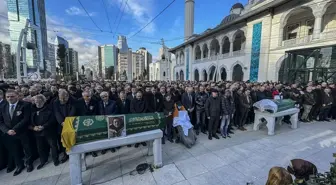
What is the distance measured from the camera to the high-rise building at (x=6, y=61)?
39.6 m

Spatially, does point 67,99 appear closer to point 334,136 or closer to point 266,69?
point 334,136

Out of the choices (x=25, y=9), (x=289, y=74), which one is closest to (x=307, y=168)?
(x=289, y=74)

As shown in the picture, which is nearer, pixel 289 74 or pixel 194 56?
pixel 289 74

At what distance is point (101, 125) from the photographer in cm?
285

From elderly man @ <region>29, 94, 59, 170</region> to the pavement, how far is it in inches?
11.8

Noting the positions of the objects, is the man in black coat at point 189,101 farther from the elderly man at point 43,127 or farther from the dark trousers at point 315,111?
the dark trousers at point 315,111

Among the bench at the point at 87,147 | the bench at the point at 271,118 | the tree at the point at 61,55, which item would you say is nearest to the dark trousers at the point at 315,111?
the bench at the point at 271,118

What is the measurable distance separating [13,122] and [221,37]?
27535mm

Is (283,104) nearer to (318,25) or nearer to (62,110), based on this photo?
(62,110)

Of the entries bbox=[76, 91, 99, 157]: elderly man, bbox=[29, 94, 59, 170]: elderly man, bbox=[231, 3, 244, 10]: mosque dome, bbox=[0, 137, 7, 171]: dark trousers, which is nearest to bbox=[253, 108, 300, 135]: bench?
bbox=[76, 91, 99, 157]: elderly man

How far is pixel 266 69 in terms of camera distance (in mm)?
18203

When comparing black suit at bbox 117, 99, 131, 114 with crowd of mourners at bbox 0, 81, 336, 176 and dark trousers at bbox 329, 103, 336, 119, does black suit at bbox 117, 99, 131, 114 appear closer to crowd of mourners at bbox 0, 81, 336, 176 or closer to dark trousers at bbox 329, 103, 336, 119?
crowd of mourners at bbox 0, 81, 336, 176

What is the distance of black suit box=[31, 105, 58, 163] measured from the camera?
348cm

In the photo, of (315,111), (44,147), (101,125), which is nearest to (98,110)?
(44,147)
